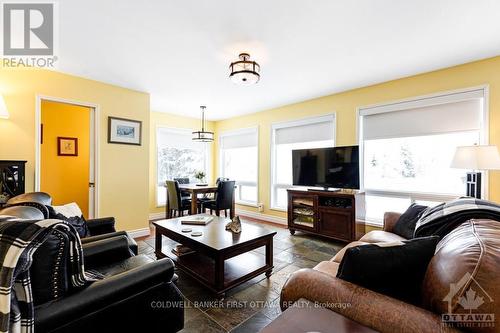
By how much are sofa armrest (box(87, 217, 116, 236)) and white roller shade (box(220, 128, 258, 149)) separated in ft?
11.8

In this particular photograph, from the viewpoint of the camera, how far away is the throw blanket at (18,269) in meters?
0.77

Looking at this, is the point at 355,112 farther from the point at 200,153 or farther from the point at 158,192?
the point at 158,192

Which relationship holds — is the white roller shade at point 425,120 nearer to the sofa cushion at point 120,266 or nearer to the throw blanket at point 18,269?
the sofa cushion at point 120,266

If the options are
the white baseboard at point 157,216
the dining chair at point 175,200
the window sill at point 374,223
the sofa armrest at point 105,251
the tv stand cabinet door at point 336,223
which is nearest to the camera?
the sofa armrest at point 105,251

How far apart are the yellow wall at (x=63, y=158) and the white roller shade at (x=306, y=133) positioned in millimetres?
3657

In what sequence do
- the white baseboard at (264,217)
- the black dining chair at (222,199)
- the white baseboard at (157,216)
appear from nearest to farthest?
the black dining chair at (222,199), the white baseboard at (264,217), the white baseboard at (157,216)

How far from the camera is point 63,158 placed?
413 centimetres

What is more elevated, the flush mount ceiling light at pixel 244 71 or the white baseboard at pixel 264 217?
the flush mount ceiling light at pixel 244 71

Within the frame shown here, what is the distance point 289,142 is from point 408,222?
281 cm

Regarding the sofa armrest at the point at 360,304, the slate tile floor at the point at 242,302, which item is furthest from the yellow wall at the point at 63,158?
the sofa armrest at the point at 360,304

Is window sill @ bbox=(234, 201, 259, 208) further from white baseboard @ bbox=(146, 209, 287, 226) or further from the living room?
the living room

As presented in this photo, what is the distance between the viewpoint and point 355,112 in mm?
3703

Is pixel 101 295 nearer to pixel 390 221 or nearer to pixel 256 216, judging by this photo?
pixel 390 221

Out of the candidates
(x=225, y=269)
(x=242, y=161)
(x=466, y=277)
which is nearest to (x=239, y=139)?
(x=242, y=161)
